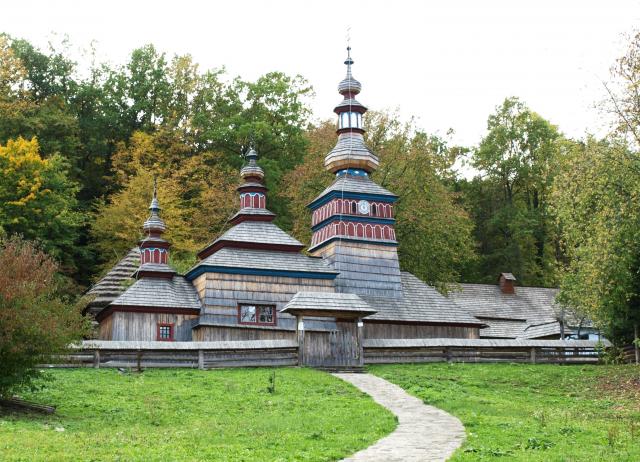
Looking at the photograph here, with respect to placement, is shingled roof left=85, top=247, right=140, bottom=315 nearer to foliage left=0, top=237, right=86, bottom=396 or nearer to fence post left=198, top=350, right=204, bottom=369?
fence post left=198, top=350, right=204, bottom=369

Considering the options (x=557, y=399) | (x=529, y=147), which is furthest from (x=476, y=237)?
(x=557, y=399)

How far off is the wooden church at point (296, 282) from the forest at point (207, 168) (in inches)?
168

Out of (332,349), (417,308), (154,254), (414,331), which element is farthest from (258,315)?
(417,308)

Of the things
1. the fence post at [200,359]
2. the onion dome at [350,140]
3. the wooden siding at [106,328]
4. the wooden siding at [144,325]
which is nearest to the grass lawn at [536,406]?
the fence post at [200,359]

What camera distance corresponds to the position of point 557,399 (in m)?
27.3

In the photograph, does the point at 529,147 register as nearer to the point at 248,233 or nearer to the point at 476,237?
the point at 476,237

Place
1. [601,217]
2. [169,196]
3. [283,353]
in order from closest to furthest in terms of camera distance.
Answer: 1. [601,217]
2. [283,353]
3. [169,196]

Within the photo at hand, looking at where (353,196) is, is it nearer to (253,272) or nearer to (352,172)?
(352,172)

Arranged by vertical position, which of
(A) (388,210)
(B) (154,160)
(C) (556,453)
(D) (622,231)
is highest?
(B) (154,160)

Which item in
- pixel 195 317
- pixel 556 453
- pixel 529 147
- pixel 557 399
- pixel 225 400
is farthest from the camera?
pixel 529 147

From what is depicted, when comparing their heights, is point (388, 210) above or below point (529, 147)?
below

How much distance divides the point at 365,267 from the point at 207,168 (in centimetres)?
1909

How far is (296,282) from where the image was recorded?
41.0m

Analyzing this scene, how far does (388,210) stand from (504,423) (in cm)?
2483
